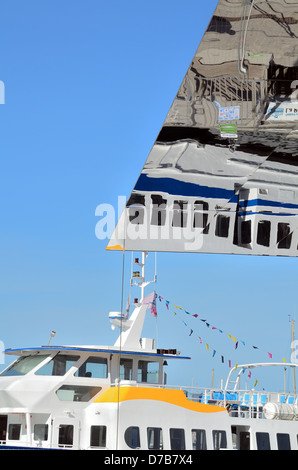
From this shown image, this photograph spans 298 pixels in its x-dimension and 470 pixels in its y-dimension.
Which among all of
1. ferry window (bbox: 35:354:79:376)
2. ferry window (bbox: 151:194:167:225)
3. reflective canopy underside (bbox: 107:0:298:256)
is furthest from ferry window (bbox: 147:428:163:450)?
ferry window (bbox: 151:194:167:225)

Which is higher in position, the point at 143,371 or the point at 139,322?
the point at 139,322

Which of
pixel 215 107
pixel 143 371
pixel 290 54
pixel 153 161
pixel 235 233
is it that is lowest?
pixel 143 371

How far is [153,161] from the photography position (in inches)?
286

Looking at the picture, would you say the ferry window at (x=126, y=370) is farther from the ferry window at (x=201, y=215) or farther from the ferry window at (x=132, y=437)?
the ferry window at (x=201, y=215)

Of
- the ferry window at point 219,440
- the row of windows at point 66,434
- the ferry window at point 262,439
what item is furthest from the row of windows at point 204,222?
the ferry window at point 262,439

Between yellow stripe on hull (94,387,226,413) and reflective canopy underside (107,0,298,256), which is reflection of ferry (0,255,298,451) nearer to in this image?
yellow stripe on hull (94,387,226,413)

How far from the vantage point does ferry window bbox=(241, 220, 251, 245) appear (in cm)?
822

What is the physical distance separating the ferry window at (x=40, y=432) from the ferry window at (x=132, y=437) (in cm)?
179

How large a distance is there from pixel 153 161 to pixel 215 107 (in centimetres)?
88

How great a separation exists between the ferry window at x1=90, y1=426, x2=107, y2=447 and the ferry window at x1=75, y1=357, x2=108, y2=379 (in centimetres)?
124

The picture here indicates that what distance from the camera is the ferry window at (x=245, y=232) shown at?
822 cm

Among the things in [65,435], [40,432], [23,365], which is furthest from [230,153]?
[23,365]
